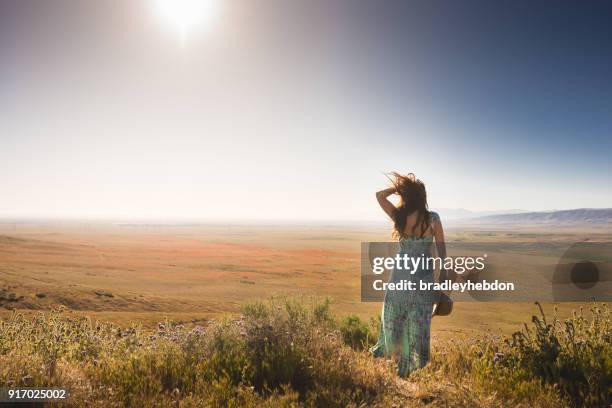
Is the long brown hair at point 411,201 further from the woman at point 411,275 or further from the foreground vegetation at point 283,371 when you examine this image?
the foreground vegetation at point 283,371

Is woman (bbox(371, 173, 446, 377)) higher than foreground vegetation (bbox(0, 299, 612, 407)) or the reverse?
higher

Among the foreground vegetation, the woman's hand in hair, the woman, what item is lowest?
the foreground vegetation

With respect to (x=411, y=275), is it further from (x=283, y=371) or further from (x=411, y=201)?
(x=283, y=371)

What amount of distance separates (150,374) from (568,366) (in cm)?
448

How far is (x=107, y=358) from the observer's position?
4.39 metres

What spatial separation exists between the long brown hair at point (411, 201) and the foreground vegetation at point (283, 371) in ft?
5.47

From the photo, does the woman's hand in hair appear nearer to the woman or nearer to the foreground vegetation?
the woman

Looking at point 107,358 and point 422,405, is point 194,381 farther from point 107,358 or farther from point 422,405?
point 422,405

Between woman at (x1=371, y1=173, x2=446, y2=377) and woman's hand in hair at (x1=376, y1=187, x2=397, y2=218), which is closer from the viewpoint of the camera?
woman at (x1=371, y1=173, x2=446, y2=377)

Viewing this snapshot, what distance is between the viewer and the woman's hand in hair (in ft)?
16.2

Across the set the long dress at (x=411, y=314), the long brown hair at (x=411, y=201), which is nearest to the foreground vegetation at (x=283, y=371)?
the long dress at (x=411, y=314)

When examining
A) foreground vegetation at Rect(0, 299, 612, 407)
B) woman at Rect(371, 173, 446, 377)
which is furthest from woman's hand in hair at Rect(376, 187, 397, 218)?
foreground vegetation at Rect(0, 299, 612, 407)

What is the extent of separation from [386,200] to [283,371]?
2383 millimetres

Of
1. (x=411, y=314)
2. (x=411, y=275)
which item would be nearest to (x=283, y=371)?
(x=411, y=314)
